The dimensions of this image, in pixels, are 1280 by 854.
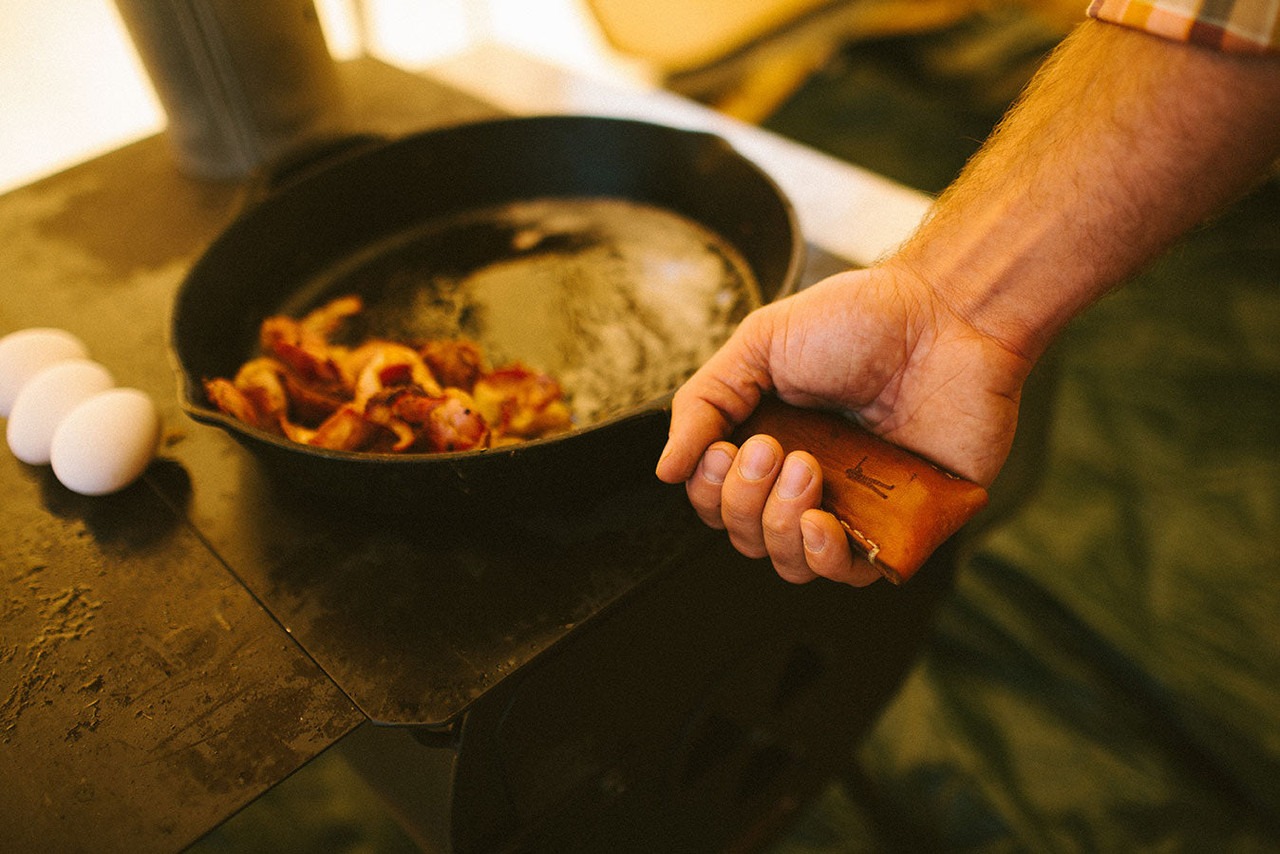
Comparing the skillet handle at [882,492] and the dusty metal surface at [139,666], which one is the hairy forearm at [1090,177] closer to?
the skillet handle at [882,492]

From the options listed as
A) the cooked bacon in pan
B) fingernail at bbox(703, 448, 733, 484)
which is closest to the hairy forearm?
fingernail at bbox(703, 448, 733, 484)

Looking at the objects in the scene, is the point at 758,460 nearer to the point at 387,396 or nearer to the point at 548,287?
the point at 387,396

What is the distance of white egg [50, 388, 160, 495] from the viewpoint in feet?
2.37

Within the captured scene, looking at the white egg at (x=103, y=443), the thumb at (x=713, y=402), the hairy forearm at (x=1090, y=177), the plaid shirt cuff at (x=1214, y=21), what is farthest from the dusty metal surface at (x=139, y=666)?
the plaid shirt cuff at (x=1214, y=21)

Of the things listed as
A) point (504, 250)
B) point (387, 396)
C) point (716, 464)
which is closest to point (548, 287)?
point (504, 250)

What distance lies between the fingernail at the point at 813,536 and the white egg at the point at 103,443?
Answer: 0.62 metres

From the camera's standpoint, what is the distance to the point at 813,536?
0.60 metres

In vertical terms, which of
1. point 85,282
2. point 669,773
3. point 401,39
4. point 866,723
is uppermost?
point 85,282

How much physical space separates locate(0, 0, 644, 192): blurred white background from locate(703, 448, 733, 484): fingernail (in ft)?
3.64

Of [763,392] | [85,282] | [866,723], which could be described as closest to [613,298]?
[763,392]

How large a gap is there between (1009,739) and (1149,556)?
546mm

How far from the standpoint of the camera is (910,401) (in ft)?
2.46

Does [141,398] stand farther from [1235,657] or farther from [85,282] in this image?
[1235,657]

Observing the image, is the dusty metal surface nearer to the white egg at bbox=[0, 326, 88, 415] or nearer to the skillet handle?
the white egg at bbox=[0, 326, 88, 415]
